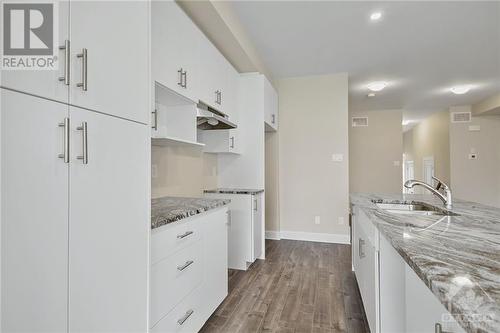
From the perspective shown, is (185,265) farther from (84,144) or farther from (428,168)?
(428,168)

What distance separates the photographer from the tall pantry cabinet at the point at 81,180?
715 millimetres

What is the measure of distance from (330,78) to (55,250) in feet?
14.4

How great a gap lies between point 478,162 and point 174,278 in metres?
7.93

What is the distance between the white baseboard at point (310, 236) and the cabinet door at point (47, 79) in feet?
13.2

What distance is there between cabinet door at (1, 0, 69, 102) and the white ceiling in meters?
2.02

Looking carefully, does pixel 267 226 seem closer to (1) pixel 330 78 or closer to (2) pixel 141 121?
(1) pixel 330 78

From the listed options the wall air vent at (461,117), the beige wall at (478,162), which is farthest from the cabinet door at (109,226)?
the wall air vent at (461,117)

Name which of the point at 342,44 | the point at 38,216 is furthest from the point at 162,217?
the point at 342,44

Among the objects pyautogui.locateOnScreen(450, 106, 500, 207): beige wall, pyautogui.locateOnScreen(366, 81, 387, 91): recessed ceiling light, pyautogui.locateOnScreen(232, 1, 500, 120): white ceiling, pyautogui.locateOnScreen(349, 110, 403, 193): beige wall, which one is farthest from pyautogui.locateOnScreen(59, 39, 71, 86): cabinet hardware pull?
pyautogui.locateOnScreen(450, 106, 500, 207): beige wall

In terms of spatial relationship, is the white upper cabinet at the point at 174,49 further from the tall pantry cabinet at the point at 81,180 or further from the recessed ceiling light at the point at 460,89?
the recessed ceiling light at the point at 460,89

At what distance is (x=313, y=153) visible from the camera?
14.6ft

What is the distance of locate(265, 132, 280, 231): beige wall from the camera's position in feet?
14.8

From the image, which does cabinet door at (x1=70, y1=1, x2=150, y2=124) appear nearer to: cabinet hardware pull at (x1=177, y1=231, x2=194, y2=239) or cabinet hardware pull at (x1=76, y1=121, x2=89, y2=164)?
cabinet hardware pull at (x1=76, y1=121, x2=89, y2=164)

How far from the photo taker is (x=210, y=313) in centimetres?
194
